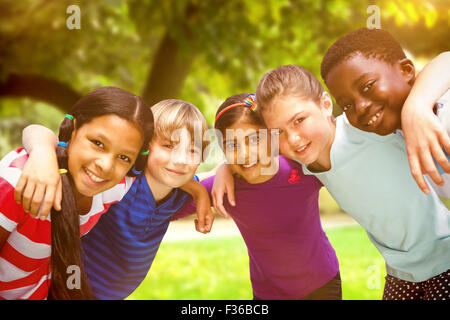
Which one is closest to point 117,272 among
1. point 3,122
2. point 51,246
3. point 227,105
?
point 51,246

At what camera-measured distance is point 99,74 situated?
2340 millimetres

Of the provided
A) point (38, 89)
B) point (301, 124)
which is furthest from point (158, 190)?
point (38, 89)

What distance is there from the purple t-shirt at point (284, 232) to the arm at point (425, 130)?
263mm

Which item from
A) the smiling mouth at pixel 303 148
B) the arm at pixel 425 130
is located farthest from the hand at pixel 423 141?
the smiling mouth at pixel 303 148

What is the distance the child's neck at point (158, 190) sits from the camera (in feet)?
3.58

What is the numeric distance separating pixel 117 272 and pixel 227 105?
0.55 meters

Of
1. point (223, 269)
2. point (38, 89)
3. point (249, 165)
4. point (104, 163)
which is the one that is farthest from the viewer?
point (38, 89)

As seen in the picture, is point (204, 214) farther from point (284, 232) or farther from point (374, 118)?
point (374, 118)

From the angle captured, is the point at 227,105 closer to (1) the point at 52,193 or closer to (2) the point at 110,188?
(2) the point at 110,188

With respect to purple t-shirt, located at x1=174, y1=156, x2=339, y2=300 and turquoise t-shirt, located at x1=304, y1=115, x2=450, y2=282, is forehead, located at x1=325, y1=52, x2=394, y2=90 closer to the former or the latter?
turquoise t-shirt, located at x1=304, y1=115, x2=450, y2=282

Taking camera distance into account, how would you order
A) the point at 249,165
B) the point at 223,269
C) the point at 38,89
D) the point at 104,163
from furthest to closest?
the point at 38,89, the point at 223,269, the point at 249,165, the point at 104,163

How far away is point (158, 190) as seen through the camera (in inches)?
43.4

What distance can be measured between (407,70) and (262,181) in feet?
1.45

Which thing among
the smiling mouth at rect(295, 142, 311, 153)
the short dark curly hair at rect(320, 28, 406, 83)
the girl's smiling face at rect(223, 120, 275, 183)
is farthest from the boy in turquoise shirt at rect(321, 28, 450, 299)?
the girl's smiling face at rect(223, 120, 275, 183)
